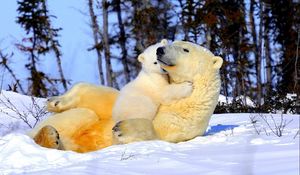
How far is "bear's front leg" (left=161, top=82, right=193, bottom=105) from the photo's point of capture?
17.5 ft

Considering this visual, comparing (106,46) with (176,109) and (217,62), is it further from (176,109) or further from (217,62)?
(176,109)

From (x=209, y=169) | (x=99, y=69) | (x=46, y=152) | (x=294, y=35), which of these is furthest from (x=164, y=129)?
(x=294, y=35)

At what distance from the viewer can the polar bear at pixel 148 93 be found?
17.3 ft

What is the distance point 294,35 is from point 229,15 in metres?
4.33

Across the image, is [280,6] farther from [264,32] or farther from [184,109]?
[184,109]

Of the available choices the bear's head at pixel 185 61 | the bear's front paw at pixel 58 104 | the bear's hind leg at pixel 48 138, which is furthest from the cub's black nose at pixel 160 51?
the bear's hind leg at pixel 48 138

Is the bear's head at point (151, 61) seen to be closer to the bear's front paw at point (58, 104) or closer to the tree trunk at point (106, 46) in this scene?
the bear's front paw at point (58, 104)

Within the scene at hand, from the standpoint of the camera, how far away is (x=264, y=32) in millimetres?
25531

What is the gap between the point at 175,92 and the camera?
17.5ft

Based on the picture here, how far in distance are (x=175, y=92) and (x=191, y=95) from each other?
0.57 ft

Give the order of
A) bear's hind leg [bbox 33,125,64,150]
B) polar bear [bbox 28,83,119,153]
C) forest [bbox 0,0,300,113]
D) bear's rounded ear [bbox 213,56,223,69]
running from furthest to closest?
forest [bbox 0,0,300,113] < bear's rounded ear [bbox 213,56,223,69] < polar bear [bbox 28,83,119,153] < bear's hind leg [bbox 33,125,64,150]

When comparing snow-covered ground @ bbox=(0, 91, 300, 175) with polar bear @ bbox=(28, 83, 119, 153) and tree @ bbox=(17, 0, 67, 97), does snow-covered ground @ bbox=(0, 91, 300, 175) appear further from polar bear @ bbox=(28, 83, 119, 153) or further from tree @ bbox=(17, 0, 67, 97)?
tree @ bbox=(17, 0, 67, 97)

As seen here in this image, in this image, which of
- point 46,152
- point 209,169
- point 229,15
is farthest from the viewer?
point 229,15

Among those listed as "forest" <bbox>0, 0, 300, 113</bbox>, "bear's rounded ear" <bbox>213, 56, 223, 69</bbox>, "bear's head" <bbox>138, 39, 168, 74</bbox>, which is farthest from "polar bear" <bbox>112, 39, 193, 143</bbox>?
"forest" <bbox>0, 0, 300, 113</bbox>
